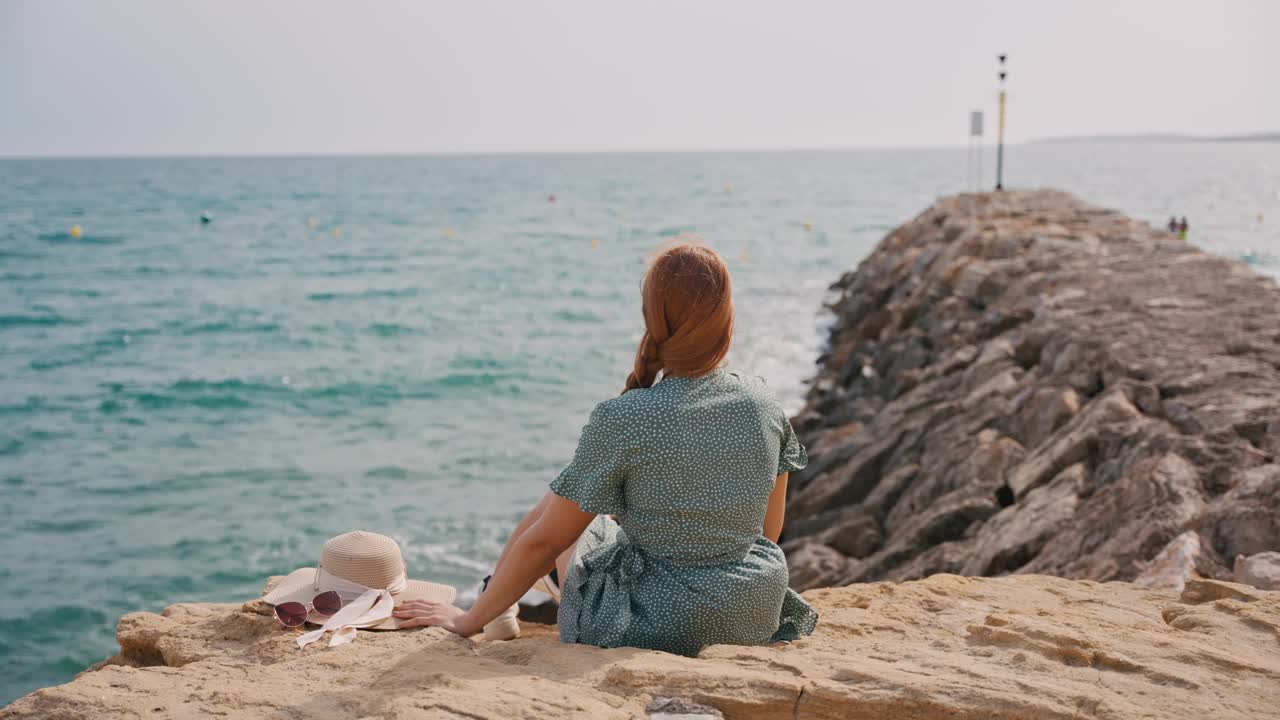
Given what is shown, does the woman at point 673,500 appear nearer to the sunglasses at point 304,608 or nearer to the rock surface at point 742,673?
the rock surface at point 742,673

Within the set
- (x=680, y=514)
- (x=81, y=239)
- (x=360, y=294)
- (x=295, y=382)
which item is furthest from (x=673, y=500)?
(x=81, y=239)

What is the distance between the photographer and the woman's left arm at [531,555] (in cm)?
288

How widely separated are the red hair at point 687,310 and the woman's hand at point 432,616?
104cm

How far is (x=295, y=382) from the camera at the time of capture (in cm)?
1636

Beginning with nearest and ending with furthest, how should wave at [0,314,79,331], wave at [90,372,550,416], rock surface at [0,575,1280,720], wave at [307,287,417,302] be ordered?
rock surface at [0,575,1280,720] < wave at [90,372,550,416] < wave at [0,314,79,331] < wave at [307,287,417,302]

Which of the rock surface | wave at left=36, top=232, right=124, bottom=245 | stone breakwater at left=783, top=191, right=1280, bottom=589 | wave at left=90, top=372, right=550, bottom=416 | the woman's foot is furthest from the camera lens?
wave at left=36, top=232, right=124, bottom=245

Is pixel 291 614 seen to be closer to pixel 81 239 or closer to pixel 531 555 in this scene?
pixel 531 555

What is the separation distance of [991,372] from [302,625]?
7131mm

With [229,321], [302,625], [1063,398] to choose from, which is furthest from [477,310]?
[302,625]

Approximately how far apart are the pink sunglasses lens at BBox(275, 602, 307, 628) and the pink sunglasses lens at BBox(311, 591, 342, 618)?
0.04 metres

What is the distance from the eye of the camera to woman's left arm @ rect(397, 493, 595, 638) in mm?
2875

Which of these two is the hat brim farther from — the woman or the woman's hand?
the woman

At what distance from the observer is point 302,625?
3.26 meters

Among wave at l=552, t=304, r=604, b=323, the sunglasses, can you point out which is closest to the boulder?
the sunglasses
